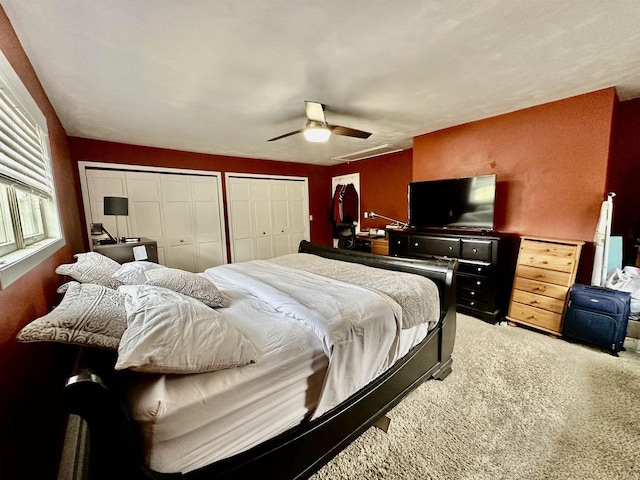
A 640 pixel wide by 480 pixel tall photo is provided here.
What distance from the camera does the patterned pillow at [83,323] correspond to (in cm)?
75

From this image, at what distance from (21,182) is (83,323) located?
3.44ft

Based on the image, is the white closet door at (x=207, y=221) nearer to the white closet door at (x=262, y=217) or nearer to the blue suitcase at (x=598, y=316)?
the white closet door at (x=262, y=217)

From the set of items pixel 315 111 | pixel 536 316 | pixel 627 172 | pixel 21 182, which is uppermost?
pixel 315 111

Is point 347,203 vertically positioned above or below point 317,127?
below

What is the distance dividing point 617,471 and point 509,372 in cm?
79

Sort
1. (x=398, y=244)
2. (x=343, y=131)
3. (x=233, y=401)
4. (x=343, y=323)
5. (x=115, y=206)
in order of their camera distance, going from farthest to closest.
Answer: (x=398, y=244) → (x=115, y=206) → (x=343, y=131) → (x=343, y=323) → (x=233, y=401)

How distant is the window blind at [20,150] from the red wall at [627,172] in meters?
4.66

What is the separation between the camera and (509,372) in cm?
210

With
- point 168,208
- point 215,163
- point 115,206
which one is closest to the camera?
point 115,206

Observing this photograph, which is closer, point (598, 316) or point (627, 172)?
point (598, 316)

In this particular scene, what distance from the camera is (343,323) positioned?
4.30ft

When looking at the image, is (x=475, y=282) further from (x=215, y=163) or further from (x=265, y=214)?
(x=215, y=163)

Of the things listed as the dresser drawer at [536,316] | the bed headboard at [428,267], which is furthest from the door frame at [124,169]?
the dresser drawer at [536,316]

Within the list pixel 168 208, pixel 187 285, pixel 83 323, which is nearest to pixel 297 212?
pixel 168 208
